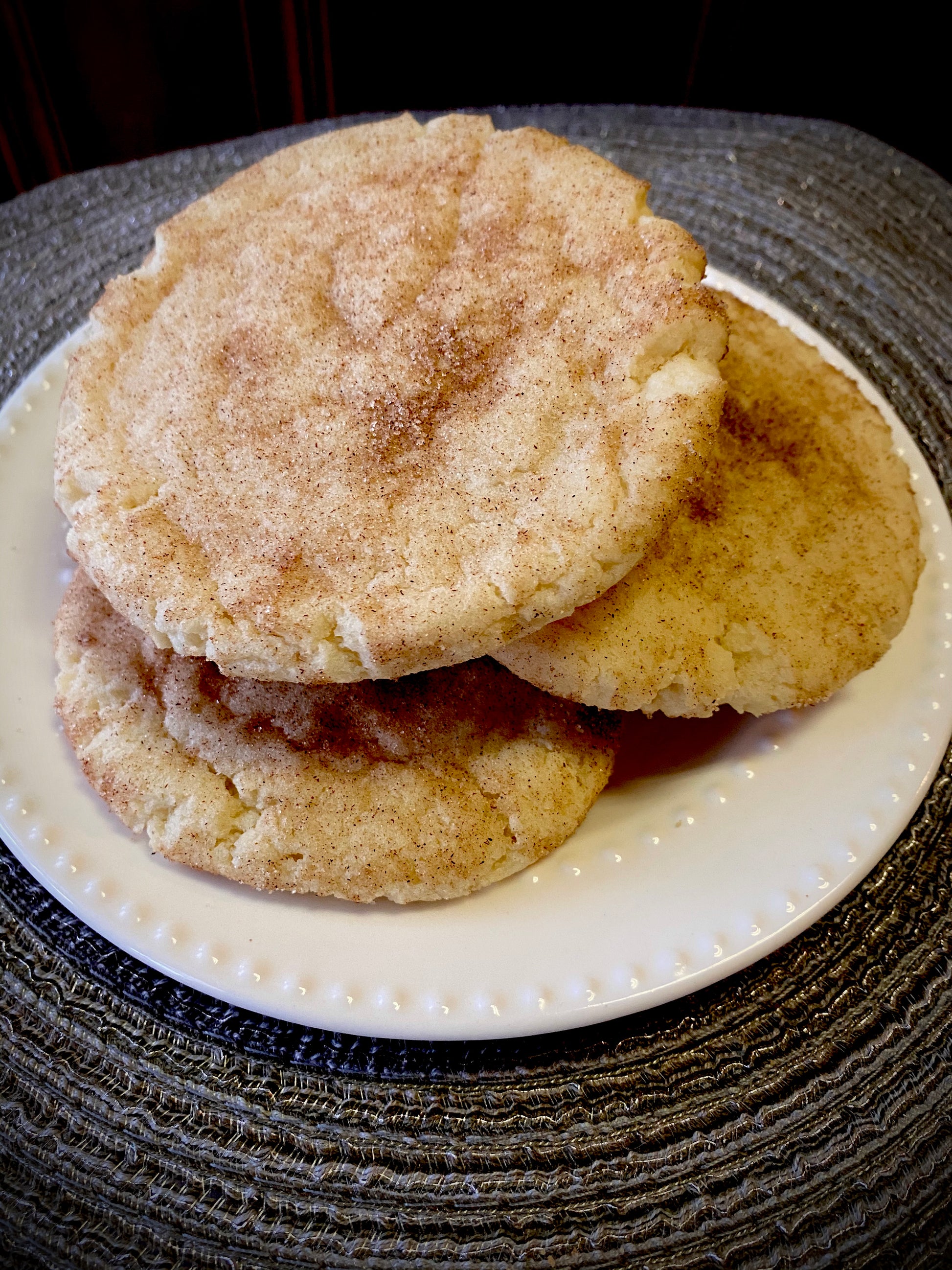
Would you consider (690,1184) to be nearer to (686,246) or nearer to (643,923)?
(643,923)

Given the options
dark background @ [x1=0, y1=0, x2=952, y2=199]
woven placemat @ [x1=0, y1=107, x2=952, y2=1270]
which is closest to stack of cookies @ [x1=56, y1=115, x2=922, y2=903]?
woven placemat @ [x1=0, y1=107, x2=952, y2=1270]

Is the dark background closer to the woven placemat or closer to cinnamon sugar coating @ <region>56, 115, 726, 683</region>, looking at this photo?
cinnamon sugar coating @ <region>56, 115, 726, 683</region>

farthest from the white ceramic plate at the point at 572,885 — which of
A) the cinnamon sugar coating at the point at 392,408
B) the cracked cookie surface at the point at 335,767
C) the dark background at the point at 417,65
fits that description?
the dark background at the point at 417,65

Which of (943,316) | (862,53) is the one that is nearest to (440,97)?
(862,53)

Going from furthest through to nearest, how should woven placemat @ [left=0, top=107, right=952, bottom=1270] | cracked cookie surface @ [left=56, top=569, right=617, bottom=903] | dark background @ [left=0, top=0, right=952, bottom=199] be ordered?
dark background @ [left=0, top=0, right=952, bottom=199], cracked cookie surface @ [left=56, top=569, right=617, bottom=903], woven placemat @ [left=0, top=107, right=952, bottom=1270]

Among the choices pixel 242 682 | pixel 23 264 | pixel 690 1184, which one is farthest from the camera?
pixel 23 264

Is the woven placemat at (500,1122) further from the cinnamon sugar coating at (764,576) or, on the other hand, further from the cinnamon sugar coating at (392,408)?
the cinnamon sugar coating at (392,408)

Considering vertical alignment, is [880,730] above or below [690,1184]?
above

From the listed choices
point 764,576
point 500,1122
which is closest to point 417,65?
point 764,576
